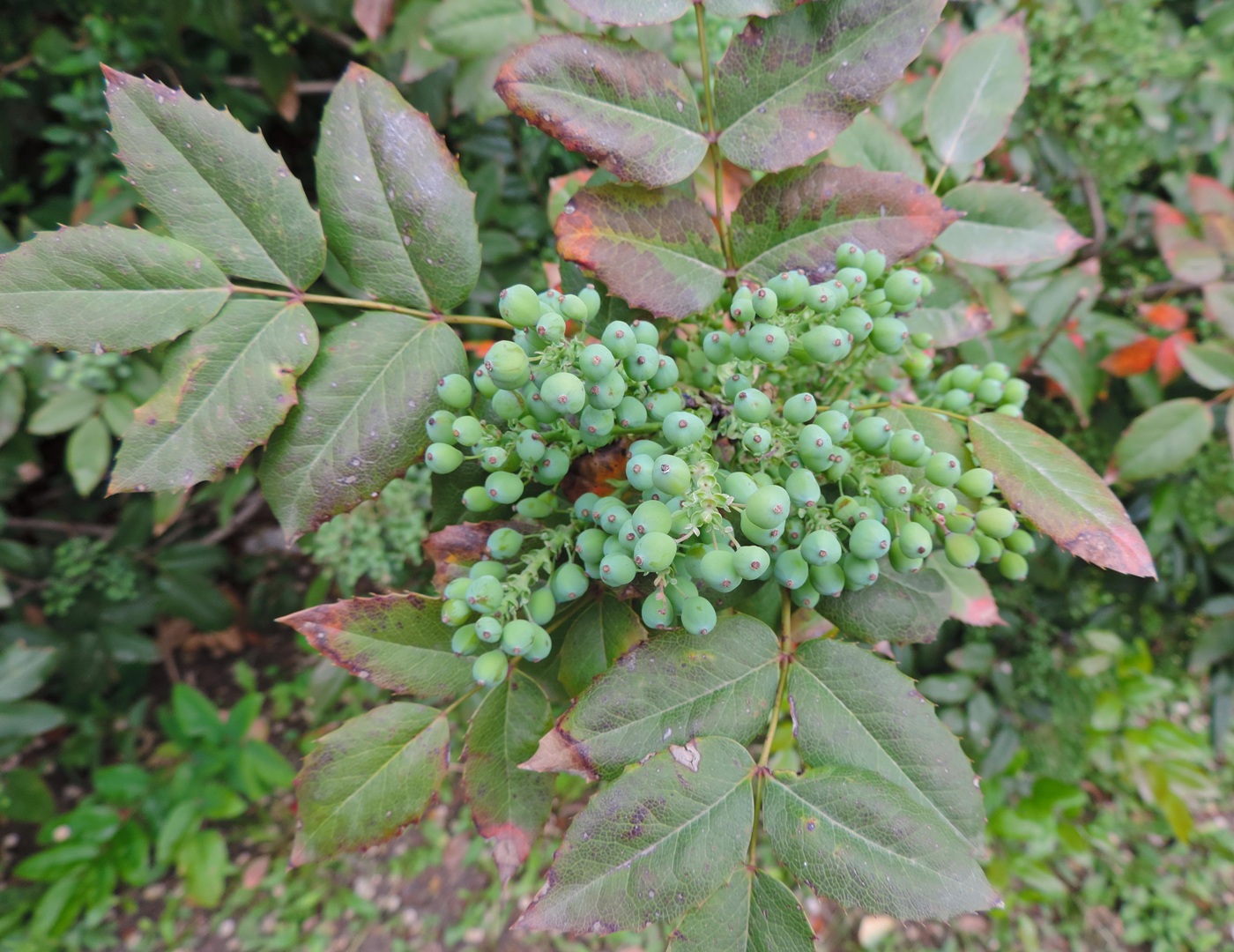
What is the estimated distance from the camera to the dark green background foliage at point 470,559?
1.22 meters

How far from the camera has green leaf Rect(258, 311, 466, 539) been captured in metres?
0.86

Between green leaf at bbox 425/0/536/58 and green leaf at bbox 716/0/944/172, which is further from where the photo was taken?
green leaf at bbox 425/0/536/58

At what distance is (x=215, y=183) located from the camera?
917mm

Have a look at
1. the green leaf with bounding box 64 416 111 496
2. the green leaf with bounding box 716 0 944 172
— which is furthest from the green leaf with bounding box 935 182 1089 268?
the green leaf with bounding box 64 416 111 496

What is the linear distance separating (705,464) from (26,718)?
2.45 metres

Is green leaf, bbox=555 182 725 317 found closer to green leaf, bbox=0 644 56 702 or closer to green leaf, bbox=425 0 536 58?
green leaf, bbox=425 0 536 58

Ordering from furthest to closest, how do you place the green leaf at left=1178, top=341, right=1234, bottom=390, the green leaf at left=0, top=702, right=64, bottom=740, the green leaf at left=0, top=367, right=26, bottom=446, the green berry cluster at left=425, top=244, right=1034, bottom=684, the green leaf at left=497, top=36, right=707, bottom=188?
the green leaf at left=0, top=702, right=64, bottom=740, the green leaf at left=0, top=367, right=26, bottom=446, the green leaf at left=1178, top=341, right=1234, bottom=390, the green leaf at left=497, top=36, right=707, bottom=188, the green berry cluster at left=425, top=244, right=1034, bottom=684

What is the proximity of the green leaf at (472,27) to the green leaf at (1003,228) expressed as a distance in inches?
39.9

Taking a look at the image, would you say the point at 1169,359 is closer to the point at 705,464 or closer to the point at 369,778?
the point at 705,464

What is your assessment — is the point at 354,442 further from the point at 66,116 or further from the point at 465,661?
the point at 66,116

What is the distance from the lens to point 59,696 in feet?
9.47

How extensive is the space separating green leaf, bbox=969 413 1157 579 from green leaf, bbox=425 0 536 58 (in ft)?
4.28

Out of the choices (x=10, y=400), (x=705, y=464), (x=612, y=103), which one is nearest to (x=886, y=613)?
(x=705, y=464)

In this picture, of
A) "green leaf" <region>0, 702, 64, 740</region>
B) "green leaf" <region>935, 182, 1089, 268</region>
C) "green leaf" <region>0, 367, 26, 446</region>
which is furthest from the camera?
"green leaf" <region>0, 702, 64, 740</region>
